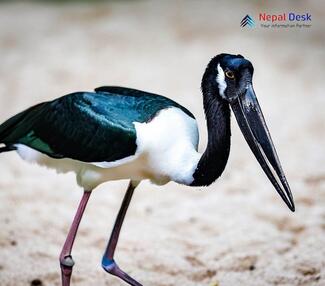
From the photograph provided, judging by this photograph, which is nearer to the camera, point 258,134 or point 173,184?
point 258,134

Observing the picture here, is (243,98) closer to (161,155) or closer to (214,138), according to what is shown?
(214,138)

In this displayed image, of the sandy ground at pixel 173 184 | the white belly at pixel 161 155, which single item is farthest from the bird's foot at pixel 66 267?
the sandy ground at pixel 173 184

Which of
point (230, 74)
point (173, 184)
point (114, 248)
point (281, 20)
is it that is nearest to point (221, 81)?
point (230, 74)

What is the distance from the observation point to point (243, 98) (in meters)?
3.29

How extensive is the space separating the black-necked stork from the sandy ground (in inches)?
37.2

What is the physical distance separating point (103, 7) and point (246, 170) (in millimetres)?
3878

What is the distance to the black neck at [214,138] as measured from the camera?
3.31 meters

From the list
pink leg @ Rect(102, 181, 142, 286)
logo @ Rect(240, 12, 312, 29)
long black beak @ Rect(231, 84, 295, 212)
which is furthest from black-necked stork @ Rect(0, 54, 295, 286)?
logo @ Rect(240, 12, 312, 29)

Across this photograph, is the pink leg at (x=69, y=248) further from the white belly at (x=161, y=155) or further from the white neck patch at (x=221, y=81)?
the white neck patch at (x=221, y=81)

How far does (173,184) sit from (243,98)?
247cm

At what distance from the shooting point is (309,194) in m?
5.26

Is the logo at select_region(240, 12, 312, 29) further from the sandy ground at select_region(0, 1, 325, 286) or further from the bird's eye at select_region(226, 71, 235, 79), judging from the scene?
the bird's eye at select_region(226, 71, 235, 79)

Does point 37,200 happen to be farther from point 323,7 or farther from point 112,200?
point 323,7

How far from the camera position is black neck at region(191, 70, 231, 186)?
3.31 metres
